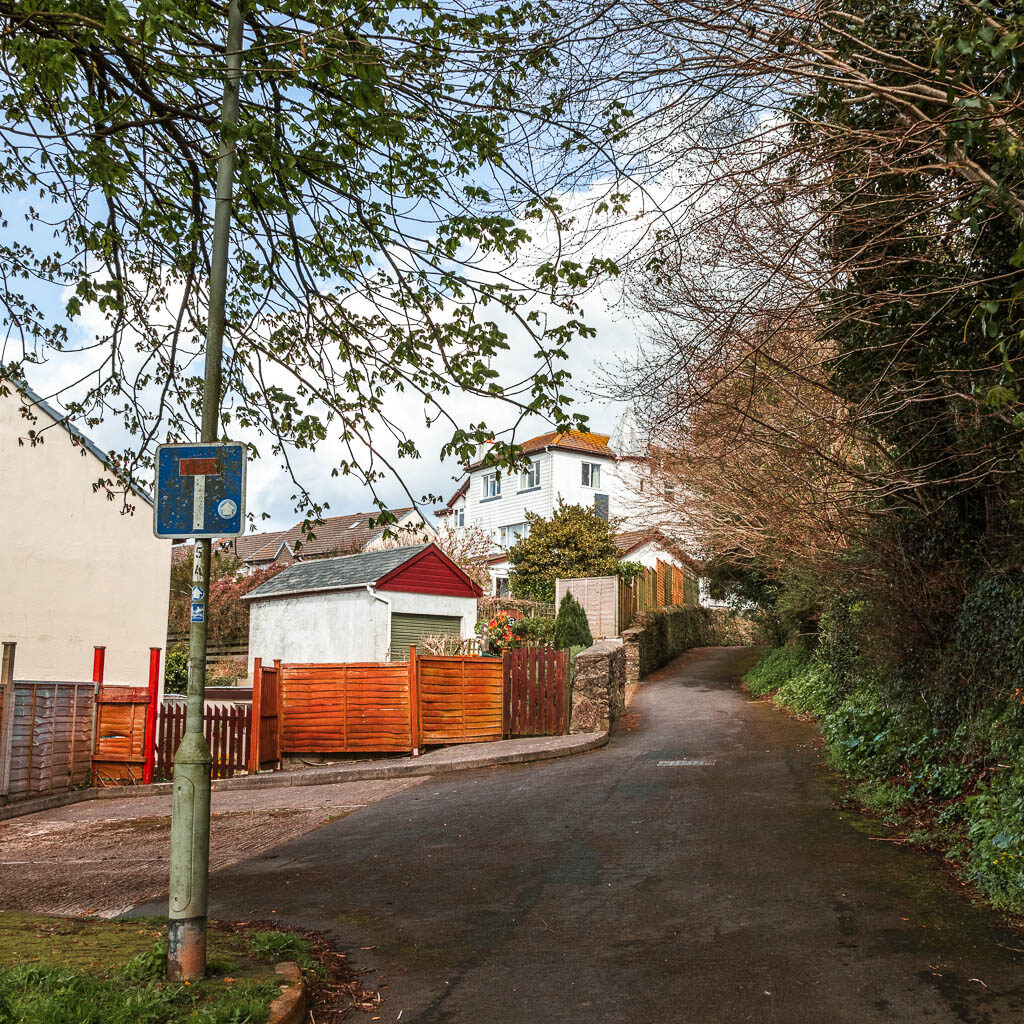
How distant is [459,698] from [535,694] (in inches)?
61.3

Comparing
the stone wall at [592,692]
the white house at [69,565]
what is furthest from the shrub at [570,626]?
the white house at [69,565]

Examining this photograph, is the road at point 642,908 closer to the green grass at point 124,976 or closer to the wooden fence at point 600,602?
the green grass at point 124,976

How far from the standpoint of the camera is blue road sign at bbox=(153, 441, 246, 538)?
17.7ft

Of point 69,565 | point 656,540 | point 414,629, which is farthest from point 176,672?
point 656,540

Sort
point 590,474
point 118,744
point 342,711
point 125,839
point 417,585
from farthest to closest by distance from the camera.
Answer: point 590,474
point 417,585
point 342,711
point 118,744
point 125,839

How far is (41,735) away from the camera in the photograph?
14.0 metres

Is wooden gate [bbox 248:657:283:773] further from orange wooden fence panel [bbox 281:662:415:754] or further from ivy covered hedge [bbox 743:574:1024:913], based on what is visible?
ivy covered hedge [bbox 743:574:1024:913]

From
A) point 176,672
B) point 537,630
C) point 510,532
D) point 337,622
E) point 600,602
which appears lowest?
point 176,672

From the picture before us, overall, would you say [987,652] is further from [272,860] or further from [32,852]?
[32,852]

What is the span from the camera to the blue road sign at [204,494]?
5.39 meters

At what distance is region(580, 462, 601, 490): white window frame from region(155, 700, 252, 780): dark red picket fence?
3312 centimetres

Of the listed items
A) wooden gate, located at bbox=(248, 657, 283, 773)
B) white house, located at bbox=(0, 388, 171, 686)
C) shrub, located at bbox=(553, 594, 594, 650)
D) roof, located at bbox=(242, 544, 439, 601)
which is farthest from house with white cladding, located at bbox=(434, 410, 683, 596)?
wooden gate, located at bbox=(248, 657, 283, 773)

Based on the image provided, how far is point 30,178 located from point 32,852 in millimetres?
7097

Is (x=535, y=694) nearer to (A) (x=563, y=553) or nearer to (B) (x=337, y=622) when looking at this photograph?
(B) (x=337, y=622)
